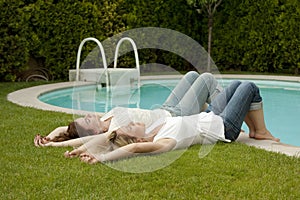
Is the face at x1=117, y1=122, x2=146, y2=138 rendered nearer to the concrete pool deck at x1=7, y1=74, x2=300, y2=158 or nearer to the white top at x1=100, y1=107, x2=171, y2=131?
the white top at x1=100, y1=107, x2=171, y2=131

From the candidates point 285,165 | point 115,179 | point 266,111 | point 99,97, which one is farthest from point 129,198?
point 266,111

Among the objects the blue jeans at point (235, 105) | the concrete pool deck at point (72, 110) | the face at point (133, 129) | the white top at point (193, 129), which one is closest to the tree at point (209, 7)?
the concrete pool deck at point (72, 110)

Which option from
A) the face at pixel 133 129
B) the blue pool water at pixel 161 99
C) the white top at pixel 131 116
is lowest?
the blue pool water at pixel 161 99

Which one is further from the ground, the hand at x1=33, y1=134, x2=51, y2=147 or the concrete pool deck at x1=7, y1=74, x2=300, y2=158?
the hand at x1=33, y1=134, x2=51, y2=147

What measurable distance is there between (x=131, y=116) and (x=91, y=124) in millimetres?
380

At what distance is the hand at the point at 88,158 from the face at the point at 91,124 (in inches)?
9.0

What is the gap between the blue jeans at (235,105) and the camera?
3.89 metres

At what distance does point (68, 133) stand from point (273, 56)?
8.82 meters

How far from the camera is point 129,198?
2.62 metres

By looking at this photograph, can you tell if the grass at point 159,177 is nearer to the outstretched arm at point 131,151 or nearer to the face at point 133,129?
the outstretched arm at point 131,151

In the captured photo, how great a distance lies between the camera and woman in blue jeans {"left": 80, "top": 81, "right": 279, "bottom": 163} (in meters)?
3.32

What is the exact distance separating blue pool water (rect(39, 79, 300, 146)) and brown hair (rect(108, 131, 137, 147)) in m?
0.39

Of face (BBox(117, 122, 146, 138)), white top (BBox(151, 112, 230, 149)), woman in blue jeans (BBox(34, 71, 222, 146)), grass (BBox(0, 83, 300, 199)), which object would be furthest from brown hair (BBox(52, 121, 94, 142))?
white top (BBox(151, 112, 230, 149))

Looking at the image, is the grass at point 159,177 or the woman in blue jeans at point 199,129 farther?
the woman in blue jeans at point 199,129
